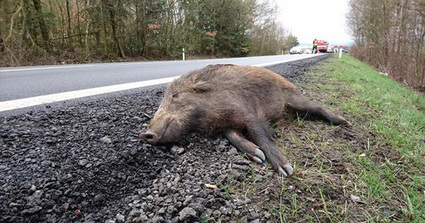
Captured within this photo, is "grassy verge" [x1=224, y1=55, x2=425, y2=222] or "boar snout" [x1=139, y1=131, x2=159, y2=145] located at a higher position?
"boar snout" [x1=139, y1=131, x2=159, y2=145]

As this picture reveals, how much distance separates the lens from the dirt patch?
1.64m

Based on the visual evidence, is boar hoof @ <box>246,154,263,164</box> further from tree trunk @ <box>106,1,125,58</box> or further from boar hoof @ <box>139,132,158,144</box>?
tree trunk @ <box>106,1,125,58</box>

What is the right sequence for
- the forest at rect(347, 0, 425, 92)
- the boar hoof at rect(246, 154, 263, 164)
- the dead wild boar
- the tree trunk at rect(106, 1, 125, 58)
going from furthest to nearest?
the tree trunk at rect(106, 1, 125, 58)
the forest at rect(347, 0, 425, 92)
the dead wild boar
the boar hoof at rect(246, 154, 263, 164)

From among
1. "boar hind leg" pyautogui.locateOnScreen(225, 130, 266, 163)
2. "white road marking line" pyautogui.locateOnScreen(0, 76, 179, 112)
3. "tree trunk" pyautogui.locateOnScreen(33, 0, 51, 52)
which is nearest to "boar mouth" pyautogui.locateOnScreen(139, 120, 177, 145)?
"boar hind leg" pyautogui.locateOnScreen(225, 130, 266, 163)

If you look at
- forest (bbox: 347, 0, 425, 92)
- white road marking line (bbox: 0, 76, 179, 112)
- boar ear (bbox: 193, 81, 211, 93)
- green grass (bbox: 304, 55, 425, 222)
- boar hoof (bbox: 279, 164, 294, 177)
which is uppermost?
forest (bbox: 347, 0, 425, 92)

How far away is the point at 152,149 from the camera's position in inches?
90.4

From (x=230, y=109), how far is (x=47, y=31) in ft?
48.0

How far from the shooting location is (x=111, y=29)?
17453 millimetres

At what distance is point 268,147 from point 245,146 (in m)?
0.19

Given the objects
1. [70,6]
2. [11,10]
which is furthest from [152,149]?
[70,6]

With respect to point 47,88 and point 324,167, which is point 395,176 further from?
point 47,88

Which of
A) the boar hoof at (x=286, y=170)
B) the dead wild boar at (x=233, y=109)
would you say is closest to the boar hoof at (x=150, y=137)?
the dead wild boar at (x=233, y=109)

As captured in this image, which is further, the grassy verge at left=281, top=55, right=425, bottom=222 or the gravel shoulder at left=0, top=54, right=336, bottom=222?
the grassy verge at left=281, top=55, right=425, bottom=222

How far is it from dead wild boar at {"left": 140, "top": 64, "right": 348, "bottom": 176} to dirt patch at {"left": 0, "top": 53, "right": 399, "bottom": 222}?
0.11m
